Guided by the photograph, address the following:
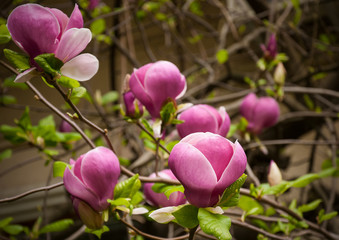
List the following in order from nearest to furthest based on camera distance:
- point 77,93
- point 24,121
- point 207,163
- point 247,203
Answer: point 207,163
point 77,93
point 247,203
point 24,121

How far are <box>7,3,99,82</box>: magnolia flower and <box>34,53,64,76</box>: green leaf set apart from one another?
0.05ft

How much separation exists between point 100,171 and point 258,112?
1.35ft

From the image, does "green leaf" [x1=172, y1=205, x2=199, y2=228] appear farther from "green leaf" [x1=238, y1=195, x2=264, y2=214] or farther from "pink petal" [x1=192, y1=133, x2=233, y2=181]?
"green leaf" [x1=238, y1=195, x2=264, y2=214]

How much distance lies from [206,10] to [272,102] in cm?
112

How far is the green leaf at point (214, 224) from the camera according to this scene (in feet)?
0.74

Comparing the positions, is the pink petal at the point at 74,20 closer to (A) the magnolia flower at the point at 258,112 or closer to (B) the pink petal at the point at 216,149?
(B) the pink petal at the point at 216,149

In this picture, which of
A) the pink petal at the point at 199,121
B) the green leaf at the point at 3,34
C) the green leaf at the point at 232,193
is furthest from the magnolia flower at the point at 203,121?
the green leaf at the point at 3,34

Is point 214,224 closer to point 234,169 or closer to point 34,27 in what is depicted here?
point 234,169

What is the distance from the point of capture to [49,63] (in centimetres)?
25

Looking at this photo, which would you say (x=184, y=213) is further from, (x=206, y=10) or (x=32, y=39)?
(x=206, y=10)

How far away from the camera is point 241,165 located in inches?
9.0

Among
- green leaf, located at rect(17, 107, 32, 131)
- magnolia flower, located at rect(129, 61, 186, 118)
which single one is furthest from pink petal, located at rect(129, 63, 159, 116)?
green leaf, located at rect(17, 107, 32, 131)

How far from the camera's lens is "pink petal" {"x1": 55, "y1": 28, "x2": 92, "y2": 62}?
26 cm

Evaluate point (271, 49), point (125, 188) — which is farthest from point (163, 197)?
point (271, 49)
